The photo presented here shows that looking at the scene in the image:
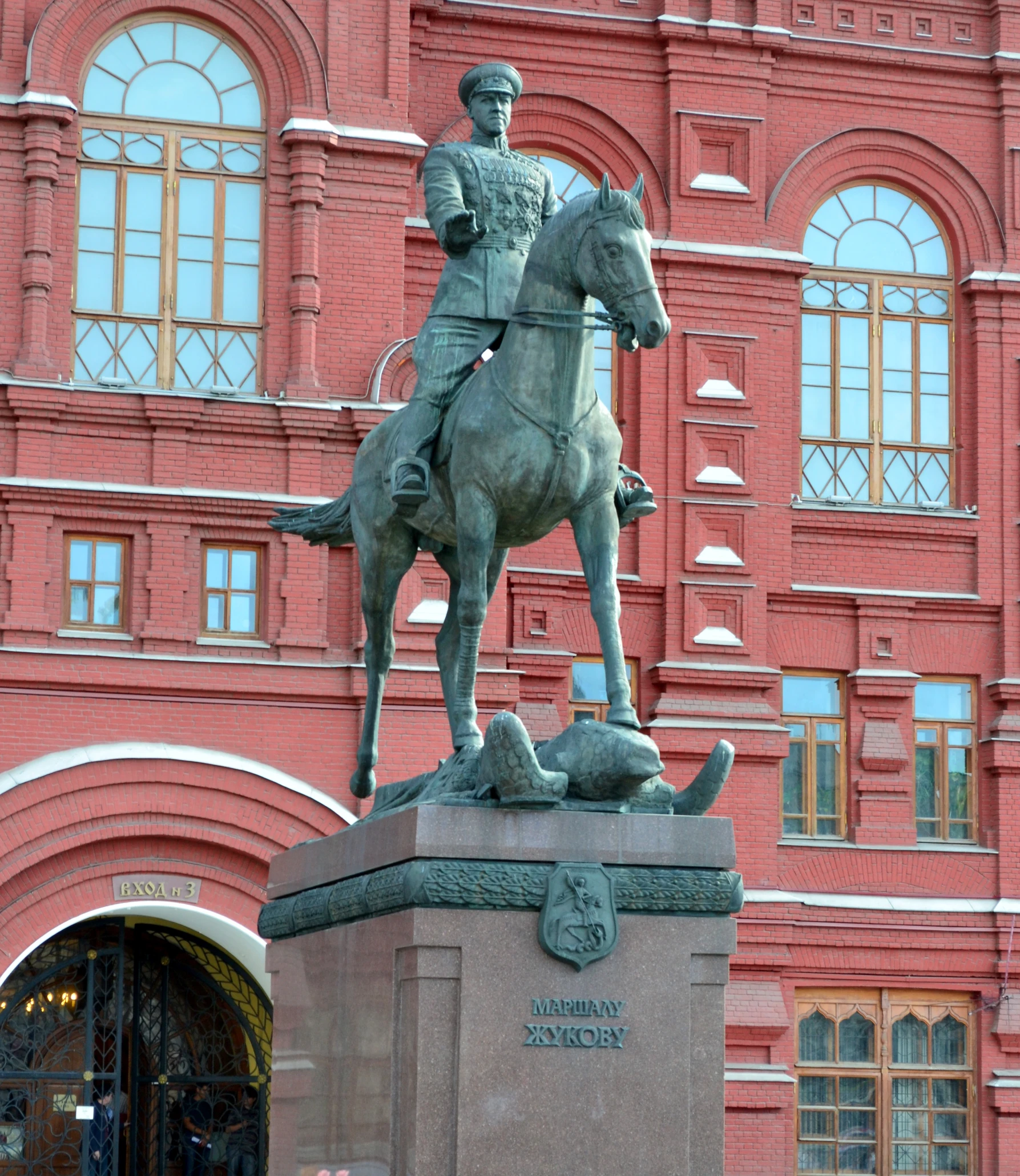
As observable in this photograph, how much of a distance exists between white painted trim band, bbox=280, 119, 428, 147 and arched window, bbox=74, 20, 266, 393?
1.61ft

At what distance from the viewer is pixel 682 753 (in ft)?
63.0

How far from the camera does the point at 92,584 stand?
56.6ft

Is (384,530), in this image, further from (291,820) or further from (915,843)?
(915,843)

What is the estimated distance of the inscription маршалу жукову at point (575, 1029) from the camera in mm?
7125

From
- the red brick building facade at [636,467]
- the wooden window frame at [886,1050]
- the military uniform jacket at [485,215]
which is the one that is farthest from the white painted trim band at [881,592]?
the military uniform jacket at [485,215]

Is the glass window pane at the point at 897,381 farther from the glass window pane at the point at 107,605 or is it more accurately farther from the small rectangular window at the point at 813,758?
the glass window pane at the point at 107,605

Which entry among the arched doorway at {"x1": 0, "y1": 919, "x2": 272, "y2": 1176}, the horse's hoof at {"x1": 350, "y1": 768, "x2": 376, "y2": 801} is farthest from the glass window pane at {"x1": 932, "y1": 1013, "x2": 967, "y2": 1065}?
the horse's hoof at {"x1": 350, "y1": 768, "x2": 376, "y2": 801}

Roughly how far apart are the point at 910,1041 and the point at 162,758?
722 centimetres

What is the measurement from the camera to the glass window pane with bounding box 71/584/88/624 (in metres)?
17.2

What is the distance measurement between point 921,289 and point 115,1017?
9841mm

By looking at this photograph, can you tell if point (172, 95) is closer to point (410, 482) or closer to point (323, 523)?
point (323, 523)

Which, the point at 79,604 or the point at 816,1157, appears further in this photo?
the point at 816,1157

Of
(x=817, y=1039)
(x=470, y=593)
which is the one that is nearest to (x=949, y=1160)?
(x=817, y=1039)

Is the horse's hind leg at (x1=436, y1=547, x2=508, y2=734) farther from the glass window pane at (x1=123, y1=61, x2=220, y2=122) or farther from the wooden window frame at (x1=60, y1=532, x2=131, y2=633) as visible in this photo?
the glass window pane at (x1=123, y1=61, x2=220, y2=122)
